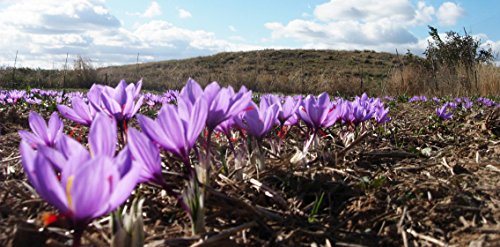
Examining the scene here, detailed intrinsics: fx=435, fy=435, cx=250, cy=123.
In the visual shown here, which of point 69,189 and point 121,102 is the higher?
point 121,102

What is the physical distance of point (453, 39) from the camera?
1641 cm

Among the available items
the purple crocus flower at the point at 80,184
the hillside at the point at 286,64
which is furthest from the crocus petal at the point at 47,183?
the hillside at the point at 286,64

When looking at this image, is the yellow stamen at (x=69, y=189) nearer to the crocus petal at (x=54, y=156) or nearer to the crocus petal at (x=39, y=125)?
the crocus petal at (x=54, y=156)

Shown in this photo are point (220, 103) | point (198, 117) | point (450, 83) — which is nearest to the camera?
point (198, 117)

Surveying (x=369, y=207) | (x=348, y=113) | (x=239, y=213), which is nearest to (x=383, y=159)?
(x=348, y=113)

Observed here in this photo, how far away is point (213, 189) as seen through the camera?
49.0 inches

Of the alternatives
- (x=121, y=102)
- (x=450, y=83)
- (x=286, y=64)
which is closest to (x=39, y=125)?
(x=121, y=102)

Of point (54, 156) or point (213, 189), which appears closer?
point (54, 156)

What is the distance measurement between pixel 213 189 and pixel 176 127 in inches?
8.7

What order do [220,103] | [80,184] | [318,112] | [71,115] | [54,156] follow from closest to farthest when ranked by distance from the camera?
[80,184] → [54,156] → [220,103] → [71,115] → [318,112]

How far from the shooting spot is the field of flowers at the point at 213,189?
2.81 ft

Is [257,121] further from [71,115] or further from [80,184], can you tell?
[80,184]

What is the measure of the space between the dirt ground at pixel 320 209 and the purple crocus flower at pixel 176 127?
0.16 meters

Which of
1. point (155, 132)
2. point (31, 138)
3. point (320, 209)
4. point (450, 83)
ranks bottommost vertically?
point (320, 209)
